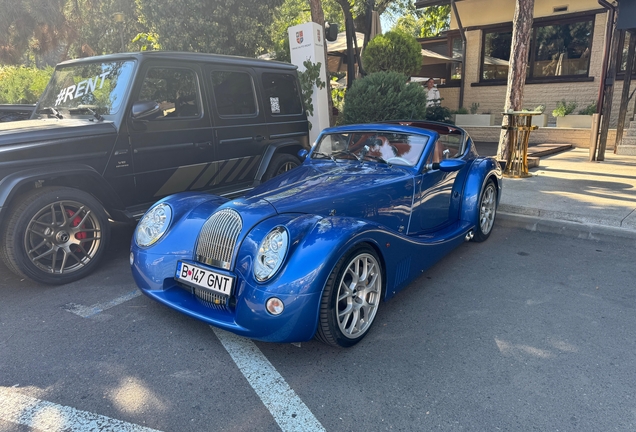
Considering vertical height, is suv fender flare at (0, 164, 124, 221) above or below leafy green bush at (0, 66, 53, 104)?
below

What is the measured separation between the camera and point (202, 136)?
5070 millimetres

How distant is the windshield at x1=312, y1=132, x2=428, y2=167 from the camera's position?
4113 mm

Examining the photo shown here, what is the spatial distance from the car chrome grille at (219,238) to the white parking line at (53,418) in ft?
3.41

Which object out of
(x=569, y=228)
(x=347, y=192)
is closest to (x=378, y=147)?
(x=347, y=192)

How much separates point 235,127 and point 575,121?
33.8 feet

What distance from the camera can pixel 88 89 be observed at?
15.4 feet

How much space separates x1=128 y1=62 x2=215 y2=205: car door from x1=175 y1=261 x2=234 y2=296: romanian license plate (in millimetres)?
1949

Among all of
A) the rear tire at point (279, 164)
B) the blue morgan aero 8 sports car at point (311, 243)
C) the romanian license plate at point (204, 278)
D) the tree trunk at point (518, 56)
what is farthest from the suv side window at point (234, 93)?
the tree trunk at point (518, 56)

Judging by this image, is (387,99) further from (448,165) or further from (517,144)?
(448,165)

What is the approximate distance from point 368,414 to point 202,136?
3.75 m

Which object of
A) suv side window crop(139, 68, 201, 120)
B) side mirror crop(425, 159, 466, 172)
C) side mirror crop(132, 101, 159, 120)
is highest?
suv side window crop(139, 68, 201, 120)

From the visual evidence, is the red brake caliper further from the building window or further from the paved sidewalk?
the building window

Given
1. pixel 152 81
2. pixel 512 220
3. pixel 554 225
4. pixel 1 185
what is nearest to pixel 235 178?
pixel 152 81

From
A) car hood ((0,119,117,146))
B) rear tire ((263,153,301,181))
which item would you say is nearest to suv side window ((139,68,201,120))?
car hood ((0,119,117,146))
